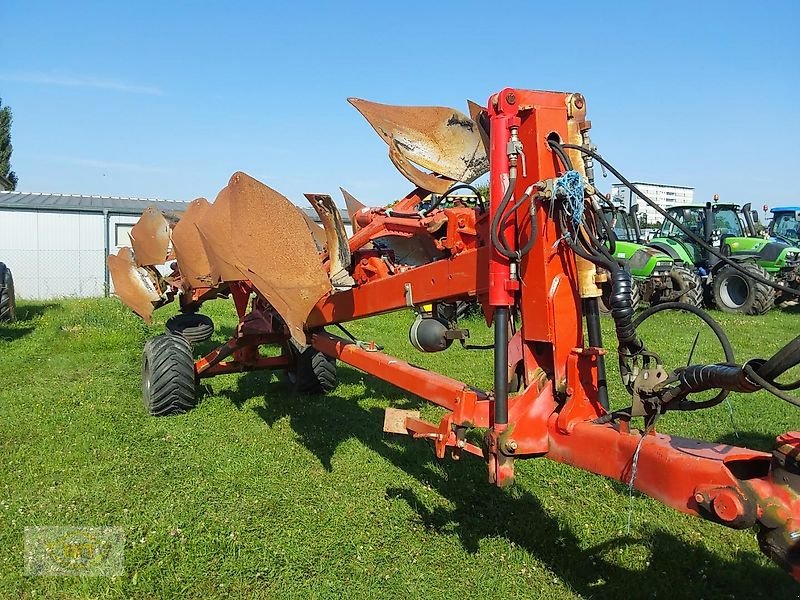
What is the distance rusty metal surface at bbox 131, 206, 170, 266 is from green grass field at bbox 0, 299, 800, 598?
1375 millimetres

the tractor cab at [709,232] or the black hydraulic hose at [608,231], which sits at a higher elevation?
the tractor cab at [709,232]

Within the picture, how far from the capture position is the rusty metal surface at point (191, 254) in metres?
5.53

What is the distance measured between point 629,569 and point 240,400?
4.23 meters

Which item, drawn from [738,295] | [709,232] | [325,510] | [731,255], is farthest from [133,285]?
[709,232]

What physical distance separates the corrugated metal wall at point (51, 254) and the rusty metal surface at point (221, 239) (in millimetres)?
15388

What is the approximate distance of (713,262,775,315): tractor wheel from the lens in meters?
13.8

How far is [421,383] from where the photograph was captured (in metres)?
3.62

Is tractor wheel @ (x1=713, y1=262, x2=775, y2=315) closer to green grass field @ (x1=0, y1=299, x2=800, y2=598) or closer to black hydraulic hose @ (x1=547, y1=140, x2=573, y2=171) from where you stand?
green grass field @ (x1=0, y1=299, x2=800, y2=598)

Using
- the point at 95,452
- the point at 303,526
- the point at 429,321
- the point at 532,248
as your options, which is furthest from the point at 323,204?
the point at 95,452

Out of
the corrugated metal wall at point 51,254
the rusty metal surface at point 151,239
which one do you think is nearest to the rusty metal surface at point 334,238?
the rusty metal surface at point 151,239

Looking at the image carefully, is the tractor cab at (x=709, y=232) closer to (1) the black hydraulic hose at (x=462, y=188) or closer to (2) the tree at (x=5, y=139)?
(1) the black hydraulic hose at (x=462, y=188)

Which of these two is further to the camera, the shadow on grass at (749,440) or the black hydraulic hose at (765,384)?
the shadow on grass at (749,440)

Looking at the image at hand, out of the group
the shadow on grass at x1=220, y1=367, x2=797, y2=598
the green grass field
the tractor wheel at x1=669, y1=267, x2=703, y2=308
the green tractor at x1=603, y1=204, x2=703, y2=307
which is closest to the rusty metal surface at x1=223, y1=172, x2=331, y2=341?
the green grass field

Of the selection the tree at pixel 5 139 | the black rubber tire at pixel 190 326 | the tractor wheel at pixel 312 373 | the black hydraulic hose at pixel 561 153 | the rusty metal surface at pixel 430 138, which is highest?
the tree at pixel 5 139
